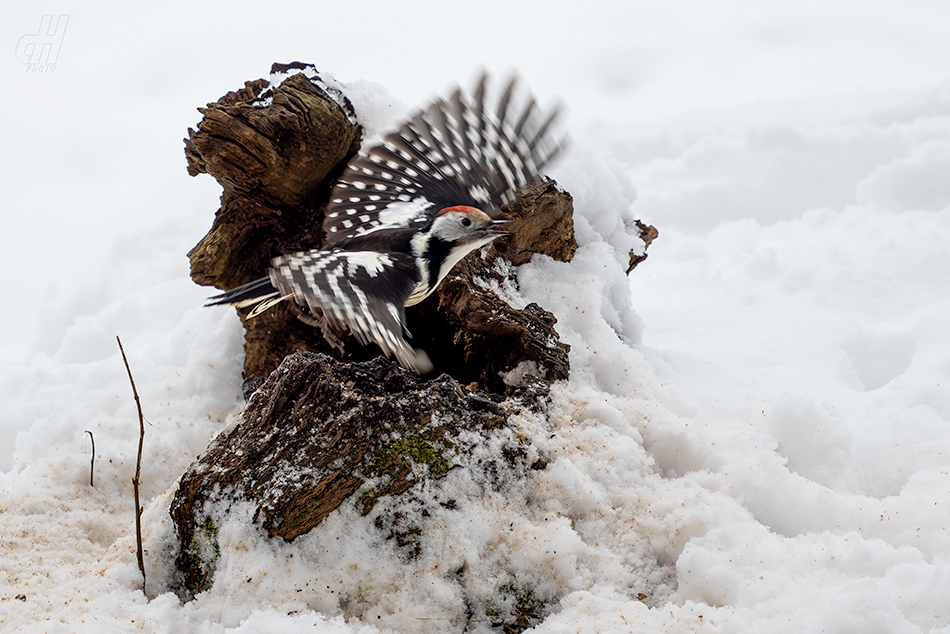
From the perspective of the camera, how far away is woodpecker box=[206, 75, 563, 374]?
1.75 meters

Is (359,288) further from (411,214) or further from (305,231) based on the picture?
(305,231)

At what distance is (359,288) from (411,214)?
572mm

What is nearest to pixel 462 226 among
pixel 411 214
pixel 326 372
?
pixel 411 214

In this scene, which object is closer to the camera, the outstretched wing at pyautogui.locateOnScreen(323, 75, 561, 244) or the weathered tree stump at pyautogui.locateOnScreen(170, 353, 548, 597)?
the weathered tree stump at pyautogui.locateOnScreen(170, 353, 548, 597)

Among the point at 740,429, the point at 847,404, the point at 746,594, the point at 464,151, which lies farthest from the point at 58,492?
the point at 847,404

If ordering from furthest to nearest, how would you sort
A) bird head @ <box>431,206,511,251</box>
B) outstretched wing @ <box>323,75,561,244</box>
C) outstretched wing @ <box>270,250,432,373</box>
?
outstretched wing @ <box>323,75,561,244</box> → bird head @ <box>431,206,511,251</box> → outstretched wing @ <box>270,250,432,373</box>

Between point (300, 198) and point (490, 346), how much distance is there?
115cm

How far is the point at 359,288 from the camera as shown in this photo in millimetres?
1790

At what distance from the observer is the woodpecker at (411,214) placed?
1755 millimetres

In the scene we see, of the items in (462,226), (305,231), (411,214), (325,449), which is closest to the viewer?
(325,449)

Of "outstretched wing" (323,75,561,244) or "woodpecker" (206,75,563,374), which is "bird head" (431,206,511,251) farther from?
"outstretched wing" (323,75,561,244)

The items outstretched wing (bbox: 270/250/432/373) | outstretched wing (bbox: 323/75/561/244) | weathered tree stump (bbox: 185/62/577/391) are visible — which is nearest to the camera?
outstretched wing (bbox: 270/250/432/373)

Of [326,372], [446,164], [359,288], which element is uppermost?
[446,164]

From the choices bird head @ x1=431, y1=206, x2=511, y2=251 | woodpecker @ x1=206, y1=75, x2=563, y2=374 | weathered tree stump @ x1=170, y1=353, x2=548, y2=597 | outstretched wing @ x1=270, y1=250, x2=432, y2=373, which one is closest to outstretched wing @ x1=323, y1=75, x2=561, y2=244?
woodpecker @ x1=206, y1=75, x2=563, y2=374
